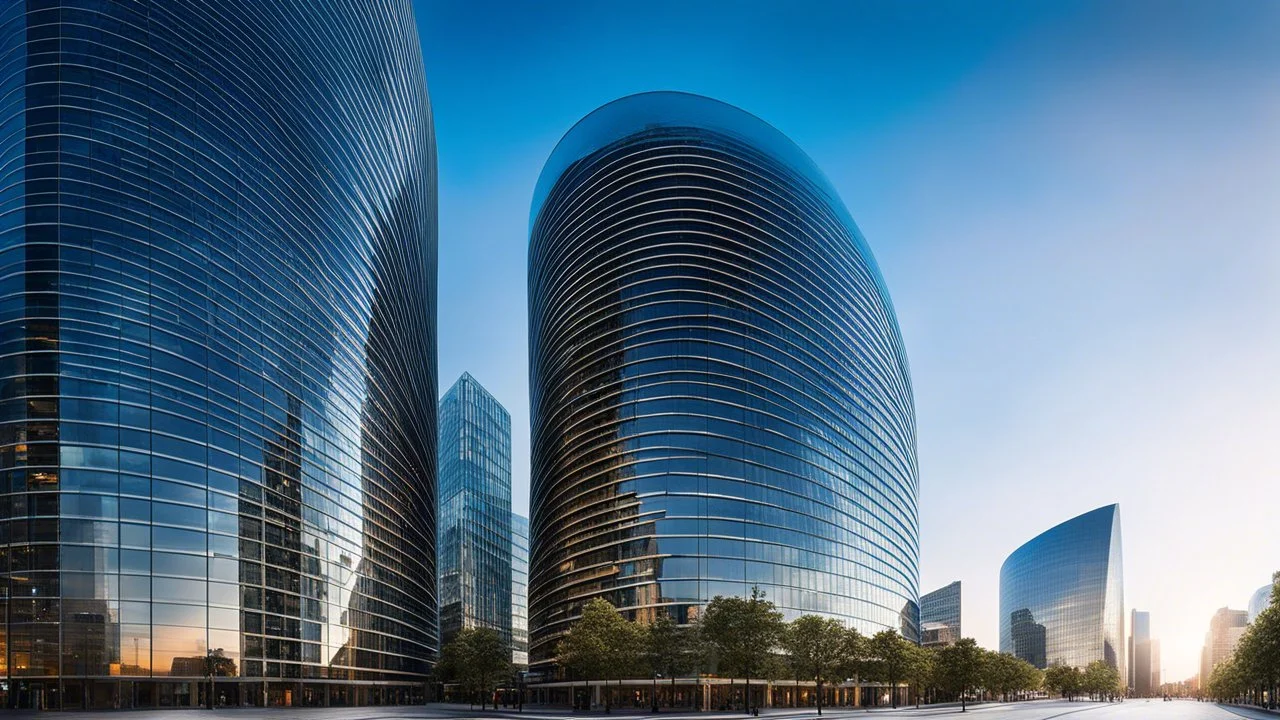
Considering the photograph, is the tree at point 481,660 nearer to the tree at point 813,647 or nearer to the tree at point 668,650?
the tree at point 668,650

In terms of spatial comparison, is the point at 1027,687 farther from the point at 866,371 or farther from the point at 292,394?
the point at 292,394

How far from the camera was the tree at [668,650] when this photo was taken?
9694 centimetres

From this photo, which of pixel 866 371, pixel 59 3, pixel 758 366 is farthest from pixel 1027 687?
pixel 59 3

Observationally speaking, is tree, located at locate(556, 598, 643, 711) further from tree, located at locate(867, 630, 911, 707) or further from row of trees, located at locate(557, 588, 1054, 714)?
tree, located at locate(867, 630, 911, 707)

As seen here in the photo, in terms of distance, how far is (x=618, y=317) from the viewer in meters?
130

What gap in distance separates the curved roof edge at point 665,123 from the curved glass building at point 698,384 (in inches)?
16.2

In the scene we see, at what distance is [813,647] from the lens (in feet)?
328

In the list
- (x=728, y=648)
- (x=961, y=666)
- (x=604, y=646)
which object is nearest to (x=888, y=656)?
(x=961, y=666)

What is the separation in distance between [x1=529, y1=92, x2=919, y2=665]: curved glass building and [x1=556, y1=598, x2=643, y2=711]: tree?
15404mm

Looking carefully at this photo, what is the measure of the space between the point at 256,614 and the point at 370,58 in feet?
291

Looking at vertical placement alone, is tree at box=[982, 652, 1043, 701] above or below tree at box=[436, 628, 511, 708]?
below

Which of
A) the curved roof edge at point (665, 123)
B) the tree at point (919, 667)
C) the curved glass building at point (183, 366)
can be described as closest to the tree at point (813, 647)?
→ the tree at point (919, 667)

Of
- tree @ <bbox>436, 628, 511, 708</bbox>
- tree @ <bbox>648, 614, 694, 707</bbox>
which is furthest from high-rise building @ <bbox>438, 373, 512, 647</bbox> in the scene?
tree @ <bbox>648, 614, 694, 707</bbox>

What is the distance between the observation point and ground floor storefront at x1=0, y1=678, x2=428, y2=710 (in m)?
73.8
